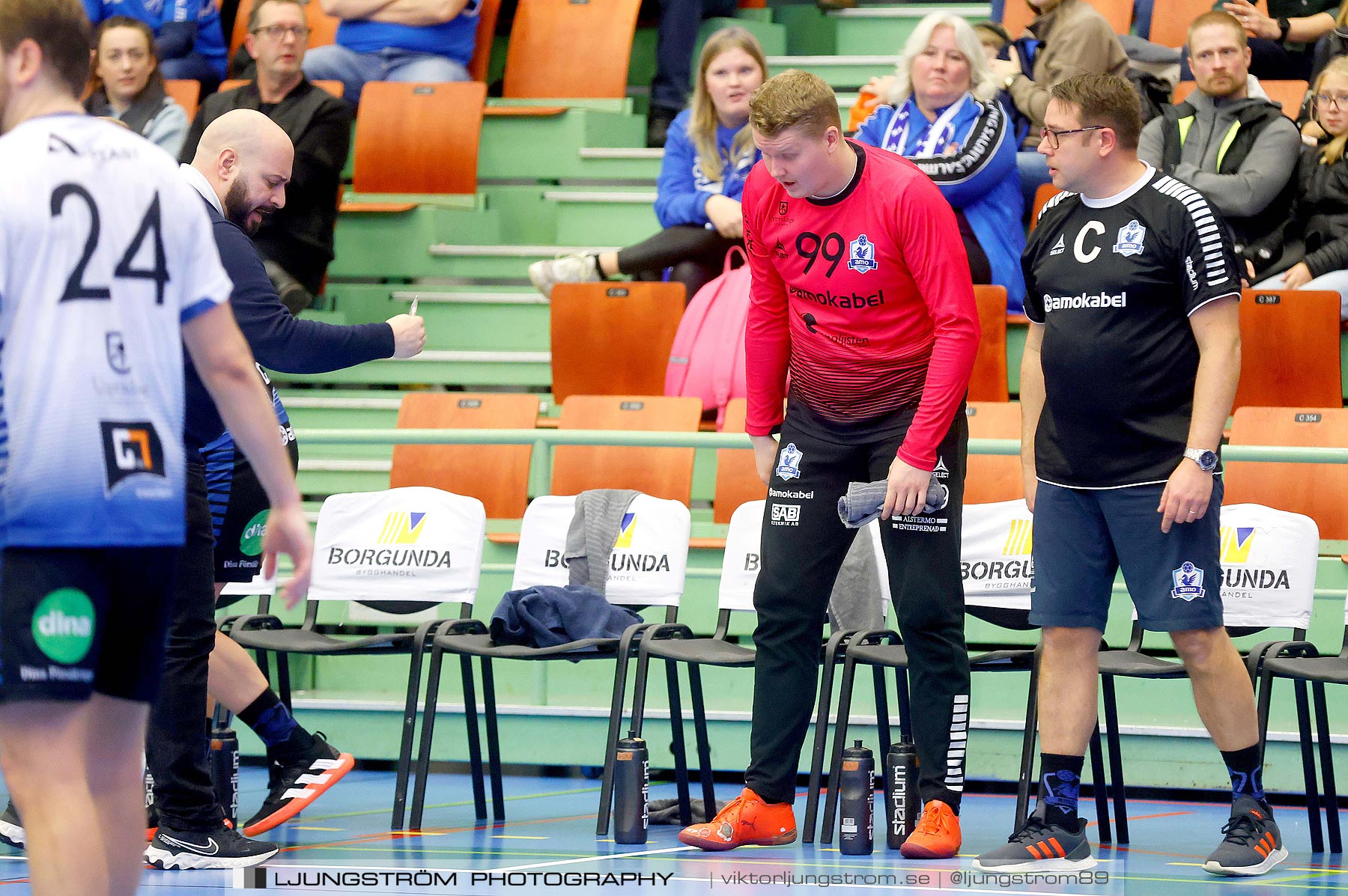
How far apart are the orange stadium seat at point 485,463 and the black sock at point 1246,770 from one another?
274 cm

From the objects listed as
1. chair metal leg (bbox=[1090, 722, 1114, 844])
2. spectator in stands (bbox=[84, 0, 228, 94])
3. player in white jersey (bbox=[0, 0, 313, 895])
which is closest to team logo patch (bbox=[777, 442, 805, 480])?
chair metal leg (bbox=[1090, 722, 1114, 844])

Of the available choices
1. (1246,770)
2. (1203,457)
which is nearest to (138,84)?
(1203,457)

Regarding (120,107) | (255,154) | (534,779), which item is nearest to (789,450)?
(255,154)

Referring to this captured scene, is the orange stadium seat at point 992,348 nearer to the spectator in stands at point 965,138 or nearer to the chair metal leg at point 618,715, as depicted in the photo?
the spectator in stands at point 965,138

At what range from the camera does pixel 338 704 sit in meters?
5.93

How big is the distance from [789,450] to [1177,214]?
1.15m

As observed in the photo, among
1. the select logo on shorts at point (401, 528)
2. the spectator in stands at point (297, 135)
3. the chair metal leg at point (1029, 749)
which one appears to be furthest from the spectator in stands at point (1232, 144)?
the spectator in stands at point (297, 135)

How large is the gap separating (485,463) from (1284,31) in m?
4.26

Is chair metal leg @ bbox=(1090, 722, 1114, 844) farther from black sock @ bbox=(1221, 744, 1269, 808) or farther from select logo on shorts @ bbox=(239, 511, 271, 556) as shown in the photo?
select logo on shorts @ bbox=(239, 511, 271, 556)

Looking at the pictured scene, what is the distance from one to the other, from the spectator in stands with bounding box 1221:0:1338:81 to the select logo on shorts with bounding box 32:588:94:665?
645 cm

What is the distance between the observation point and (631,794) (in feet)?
14.8

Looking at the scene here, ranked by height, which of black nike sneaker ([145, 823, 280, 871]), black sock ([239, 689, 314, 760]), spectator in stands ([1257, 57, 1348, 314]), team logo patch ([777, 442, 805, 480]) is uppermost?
spectator in stands ([1257, 57, 1348, 314])

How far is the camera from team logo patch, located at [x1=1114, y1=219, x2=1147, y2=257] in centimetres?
399

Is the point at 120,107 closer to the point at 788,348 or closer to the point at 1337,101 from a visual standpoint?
the point at 788,348
